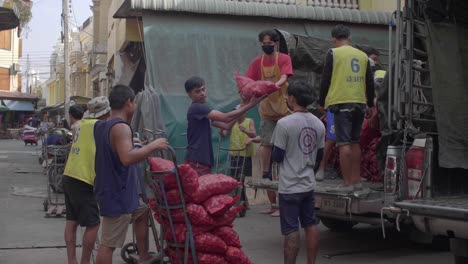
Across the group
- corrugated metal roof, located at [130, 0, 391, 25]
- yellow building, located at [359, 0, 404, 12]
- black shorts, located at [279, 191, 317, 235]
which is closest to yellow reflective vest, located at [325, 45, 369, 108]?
black shorts, located at [279, 191, 317, 235]

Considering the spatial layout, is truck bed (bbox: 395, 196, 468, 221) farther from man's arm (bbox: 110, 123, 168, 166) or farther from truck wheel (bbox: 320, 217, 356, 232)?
truck wheel (bbox: 320, 217, 356, 232)

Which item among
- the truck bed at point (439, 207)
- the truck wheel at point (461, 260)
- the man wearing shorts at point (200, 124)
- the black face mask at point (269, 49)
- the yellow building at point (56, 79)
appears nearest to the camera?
the truck bed at point (439, 207)

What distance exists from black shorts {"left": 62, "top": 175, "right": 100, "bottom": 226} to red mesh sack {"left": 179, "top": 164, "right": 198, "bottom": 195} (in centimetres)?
109

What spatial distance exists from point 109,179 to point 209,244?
1044 mm

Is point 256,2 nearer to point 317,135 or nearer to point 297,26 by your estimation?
point 297,26

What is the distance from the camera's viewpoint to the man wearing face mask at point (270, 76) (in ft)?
27.5

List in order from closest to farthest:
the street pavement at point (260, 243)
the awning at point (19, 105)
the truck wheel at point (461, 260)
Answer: the truck wheel at point (461, 260) → the street pavement at point (260, 243) → the awning at point (19, 105)

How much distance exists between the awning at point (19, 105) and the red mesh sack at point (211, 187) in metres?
48.0

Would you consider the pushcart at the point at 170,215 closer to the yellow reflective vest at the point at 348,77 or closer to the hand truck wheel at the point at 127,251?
the hand truck wheel at the point at 127,251

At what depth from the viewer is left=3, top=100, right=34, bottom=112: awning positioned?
5096 centimetres

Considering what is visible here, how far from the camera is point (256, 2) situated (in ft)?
40.3

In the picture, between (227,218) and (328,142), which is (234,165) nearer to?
(328,142)

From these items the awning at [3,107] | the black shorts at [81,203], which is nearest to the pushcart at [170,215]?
the black shorts at [81,203]

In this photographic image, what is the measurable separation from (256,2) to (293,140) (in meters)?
7.13
